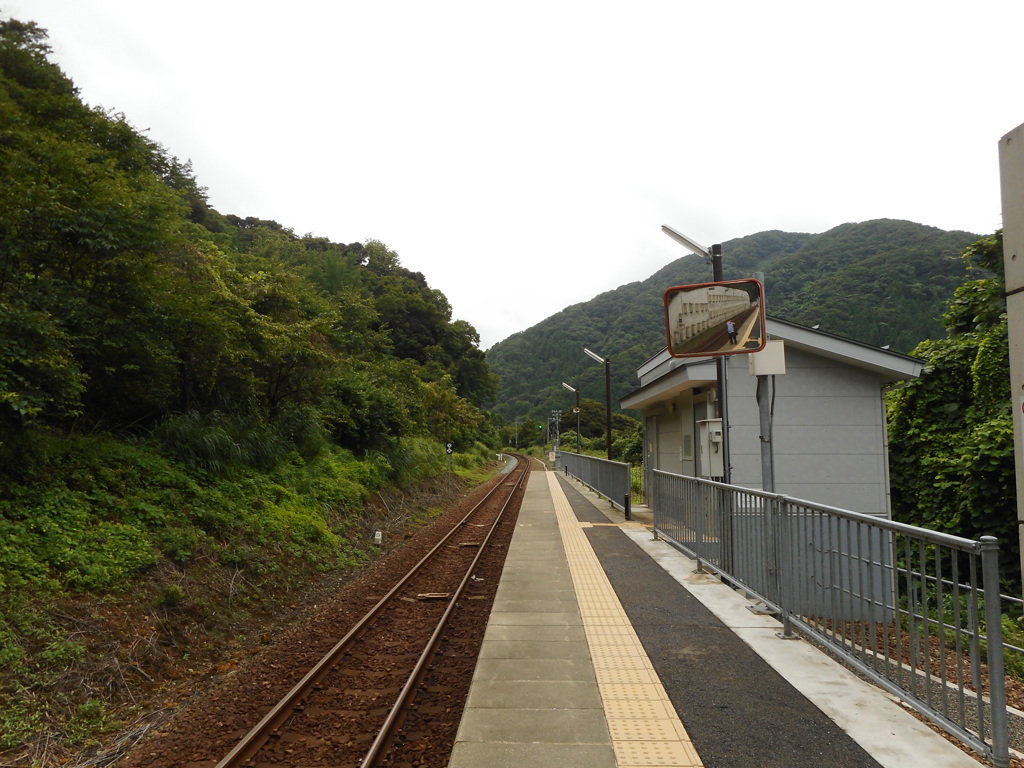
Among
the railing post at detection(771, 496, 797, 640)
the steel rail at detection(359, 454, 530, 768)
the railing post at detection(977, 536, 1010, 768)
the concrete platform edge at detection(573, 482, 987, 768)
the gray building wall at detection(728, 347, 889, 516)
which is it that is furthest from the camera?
the gray building wall at detection(728, 347, 889, 516)

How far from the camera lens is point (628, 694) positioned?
4.54 meters

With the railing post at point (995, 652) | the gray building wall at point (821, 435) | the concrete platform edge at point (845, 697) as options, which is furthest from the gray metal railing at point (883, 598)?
the gray building wall at point (821, 435)

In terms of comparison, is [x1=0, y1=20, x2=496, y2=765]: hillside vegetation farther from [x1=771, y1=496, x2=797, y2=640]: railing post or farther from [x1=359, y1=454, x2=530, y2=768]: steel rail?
[x1=771, y1=496, x2=797, y2=640]: railing post

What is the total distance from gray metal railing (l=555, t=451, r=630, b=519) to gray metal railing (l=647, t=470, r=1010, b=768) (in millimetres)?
9004

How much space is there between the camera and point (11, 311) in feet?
21.2

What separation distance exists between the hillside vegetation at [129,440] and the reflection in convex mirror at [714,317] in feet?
19.8

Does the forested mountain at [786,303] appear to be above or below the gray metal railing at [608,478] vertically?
above

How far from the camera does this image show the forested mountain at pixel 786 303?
145ft

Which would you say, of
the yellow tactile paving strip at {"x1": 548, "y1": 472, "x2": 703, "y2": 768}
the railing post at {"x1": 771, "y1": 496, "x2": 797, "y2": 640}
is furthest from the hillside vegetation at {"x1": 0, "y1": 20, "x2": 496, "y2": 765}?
the railing post at {"x1": 771, "y1": 496, "x2": 797, "y2": 640}

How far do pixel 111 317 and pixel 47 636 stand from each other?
4781 millimetres

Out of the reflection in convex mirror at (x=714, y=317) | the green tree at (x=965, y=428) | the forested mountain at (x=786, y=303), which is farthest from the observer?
the forested mountain at (x=786, y=303)

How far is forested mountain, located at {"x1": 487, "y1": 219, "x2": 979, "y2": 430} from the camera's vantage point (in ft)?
145

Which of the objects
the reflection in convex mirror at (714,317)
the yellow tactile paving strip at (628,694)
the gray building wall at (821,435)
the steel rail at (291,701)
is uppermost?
the reflection in convex mirror at (714,317)

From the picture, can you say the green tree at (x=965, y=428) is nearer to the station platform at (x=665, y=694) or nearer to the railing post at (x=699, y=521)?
the railing post at (x=699, y=521)
